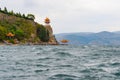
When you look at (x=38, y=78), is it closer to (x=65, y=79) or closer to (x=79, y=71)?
(x=65, y=79)

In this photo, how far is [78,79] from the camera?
87.9ft

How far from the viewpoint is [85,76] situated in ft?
92.7

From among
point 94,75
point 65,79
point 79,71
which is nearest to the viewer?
point 65,79

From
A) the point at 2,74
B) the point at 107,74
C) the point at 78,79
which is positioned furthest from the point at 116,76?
the point at 2,74

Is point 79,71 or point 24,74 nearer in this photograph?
point 24,74

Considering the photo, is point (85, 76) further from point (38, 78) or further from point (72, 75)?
point (38, 78)

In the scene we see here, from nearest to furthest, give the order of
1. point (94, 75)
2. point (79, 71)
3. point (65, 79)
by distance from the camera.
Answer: point (65, 79)
point (94, 75)
point (79, 71)

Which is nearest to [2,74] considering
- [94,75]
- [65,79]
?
[65,79]

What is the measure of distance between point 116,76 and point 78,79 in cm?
351

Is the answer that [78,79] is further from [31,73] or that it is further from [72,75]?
[31,73]

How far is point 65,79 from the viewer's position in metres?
26.7

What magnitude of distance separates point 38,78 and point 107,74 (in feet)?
20.8

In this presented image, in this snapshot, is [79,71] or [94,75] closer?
[94,75]

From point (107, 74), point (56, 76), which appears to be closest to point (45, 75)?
point (56, 76)
